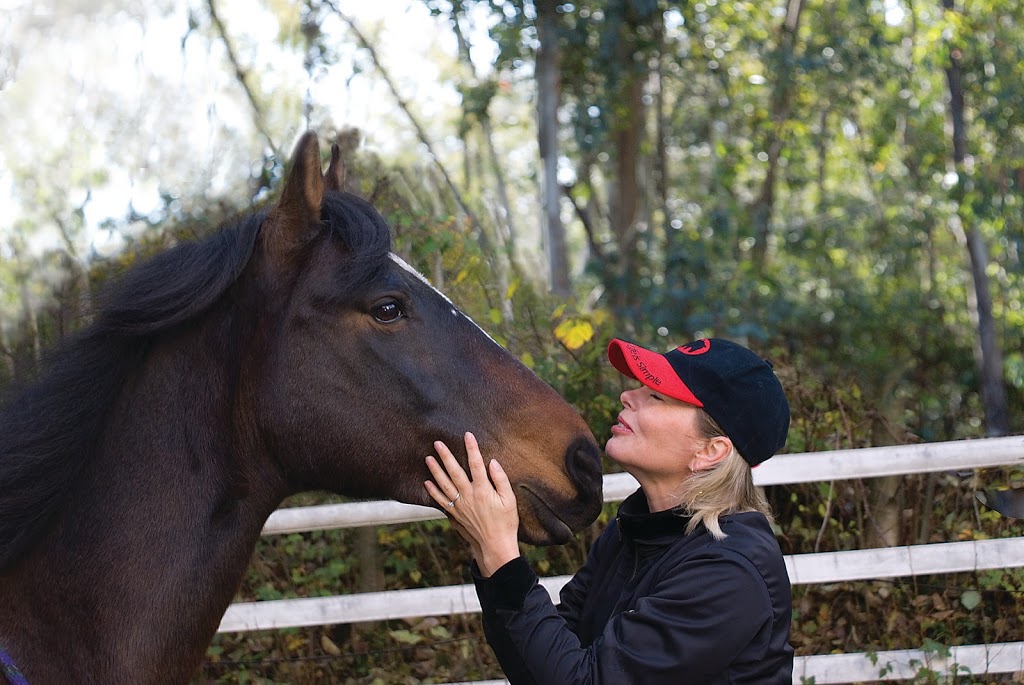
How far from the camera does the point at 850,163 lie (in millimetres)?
16781

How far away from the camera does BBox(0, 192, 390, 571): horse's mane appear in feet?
6.73

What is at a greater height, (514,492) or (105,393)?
(105,393)

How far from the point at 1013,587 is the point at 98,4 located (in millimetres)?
8176

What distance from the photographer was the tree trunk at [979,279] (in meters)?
9.40

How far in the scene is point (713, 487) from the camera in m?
2.15

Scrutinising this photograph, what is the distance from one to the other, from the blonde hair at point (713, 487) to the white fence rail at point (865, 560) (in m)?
1.76

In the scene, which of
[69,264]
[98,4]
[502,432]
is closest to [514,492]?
[502,432]

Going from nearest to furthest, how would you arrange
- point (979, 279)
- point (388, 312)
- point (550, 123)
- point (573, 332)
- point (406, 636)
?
point (388, 312) → point (406, 636) → point (573, 332) → point (550, 123) → point (979, 279)

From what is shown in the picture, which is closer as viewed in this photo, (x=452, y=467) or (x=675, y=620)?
(x=675, y=620)

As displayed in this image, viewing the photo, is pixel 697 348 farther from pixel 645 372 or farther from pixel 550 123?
pixel 550 123

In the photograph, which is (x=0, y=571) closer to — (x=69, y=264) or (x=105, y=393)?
(x=105, y=393)

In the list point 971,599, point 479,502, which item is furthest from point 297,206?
point 971,599

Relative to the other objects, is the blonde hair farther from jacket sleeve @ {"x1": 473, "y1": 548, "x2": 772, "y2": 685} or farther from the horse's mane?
the horse's mane

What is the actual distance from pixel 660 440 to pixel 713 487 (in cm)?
17
